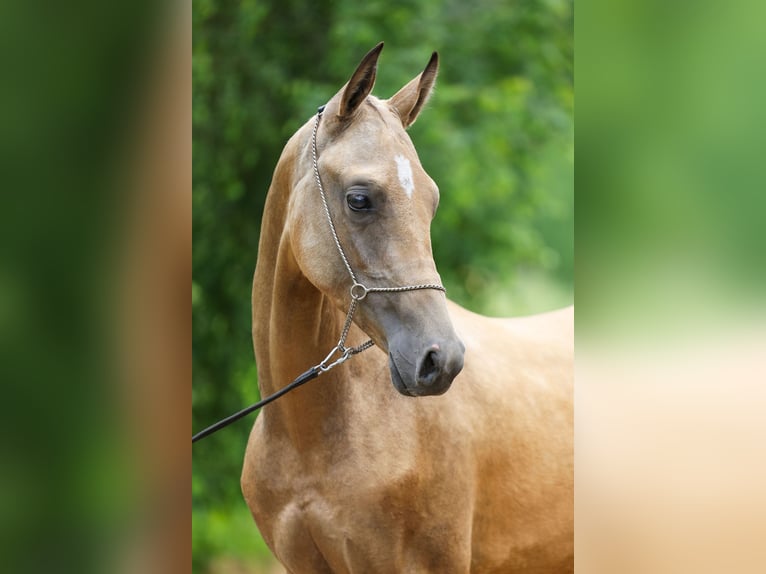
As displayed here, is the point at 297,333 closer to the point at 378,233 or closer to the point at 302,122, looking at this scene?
the point at 378,233

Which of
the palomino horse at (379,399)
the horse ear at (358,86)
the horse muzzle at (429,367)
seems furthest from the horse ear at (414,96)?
the horse muzzle at (429,367)

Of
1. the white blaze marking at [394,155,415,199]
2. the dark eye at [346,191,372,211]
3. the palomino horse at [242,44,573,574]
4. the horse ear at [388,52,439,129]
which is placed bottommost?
the palomino horse at [242,44,573,574]

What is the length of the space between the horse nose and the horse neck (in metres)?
0.36

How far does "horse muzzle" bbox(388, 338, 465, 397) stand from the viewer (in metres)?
1.53

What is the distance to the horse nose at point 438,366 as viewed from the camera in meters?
1.53

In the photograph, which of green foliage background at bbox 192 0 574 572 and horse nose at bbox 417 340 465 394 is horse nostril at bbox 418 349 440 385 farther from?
green foliage background at bbox 192 0 574 572

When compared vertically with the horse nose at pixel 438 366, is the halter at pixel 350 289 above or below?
above

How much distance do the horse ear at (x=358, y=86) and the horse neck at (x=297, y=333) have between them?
0.56 feet

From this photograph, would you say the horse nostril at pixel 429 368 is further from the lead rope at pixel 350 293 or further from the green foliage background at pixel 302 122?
the green foliage background at pixel 302 122

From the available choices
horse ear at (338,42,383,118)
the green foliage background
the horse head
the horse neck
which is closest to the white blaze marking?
the horse head

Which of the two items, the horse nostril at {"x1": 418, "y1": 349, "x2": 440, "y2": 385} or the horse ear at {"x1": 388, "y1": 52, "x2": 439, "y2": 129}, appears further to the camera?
the horse ear at {"x1": 388, "y1": 52, "x2": 439, "y2": 129}
